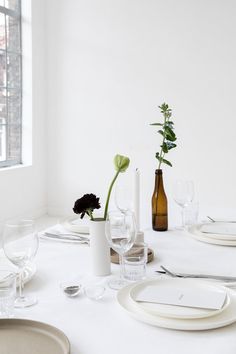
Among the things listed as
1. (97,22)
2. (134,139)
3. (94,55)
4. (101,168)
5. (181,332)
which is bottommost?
(181,332)

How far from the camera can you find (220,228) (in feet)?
5.67

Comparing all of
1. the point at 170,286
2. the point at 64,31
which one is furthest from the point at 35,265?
the point at 64,31

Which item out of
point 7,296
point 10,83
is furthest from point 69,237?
point 10,83

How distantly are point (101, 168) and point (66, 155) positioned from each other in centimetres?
35

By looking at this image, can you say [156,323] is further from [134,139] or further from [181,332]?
[134,139]

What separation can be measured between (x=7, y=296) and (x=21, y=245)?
0.50ft

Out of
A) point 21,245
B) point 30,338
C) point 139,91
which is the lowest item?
point 30,338

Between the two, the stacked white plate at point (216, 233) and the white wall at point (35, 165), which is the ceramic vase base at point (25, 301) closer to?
the stacked white plate at point (216, 233)

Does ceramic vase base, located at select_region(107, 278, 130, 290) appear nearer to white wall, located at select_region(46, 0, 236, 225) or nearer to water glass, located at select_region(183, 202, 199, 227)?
water glass, located at select_region(183, 202, 199, 227)

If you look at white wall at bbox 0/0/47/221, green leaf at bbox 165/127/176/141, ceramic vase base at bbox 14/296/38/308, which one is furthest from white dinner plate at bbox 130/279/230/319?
white wall at bbox 0/0/47/221

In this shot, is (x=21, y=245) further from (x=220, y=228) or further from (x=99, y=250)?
(x=220, y=228)

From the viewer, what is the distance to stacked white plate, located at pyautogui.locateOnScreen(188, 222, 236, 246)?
1.58 meters

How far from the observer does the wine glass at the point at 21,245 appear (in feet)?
3.46

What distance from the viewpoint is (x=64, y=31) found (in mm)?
3814
